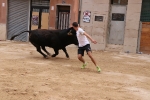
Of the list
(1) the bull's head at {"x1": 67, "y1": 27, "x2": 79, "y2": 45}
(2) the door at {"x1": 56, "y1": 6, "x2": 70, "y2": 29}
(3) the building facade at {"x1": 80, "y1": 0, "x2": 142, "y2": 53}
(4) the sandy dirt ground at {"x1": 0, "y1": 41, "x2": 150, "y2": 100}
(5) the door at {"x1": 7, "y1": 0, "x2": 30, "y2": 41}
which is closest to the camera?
(4) the sandy dirt ground at {"x1": 0, "y1": 41, "x2": 150, "y2": 100}

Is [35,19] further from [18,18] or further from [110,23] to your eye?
[110,23]

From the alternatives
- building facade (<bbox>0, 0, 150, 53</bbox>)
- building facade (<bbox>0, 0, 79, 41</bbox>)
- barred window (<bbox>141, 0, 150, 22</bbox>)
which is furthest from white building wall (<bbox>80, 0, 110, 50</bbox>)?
barred window (<bbox>141, 0, 150, 22</bbox>)

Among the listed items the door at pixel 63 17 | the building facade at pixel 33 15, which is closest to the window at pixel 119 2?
the building facade at pixel 33 15

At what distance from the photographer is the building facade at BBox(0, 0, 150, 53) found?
13555 millimetres

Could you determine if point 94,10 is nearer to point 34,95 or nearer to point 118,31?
point 118,31

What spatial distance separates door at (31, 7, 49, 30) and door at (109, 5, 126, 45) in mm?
4273

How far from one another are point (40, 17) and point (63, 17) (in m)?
1.77

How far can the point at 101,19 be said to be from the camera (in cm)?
1437

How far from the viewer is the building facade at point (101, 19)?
1355cm

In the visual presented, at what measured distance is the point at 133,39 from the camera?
13.6m

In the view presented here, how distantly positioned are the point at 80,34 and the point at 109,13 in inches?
288

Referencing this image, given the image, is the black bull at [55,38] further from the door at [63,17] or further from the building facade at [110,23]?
the door at [63,17]

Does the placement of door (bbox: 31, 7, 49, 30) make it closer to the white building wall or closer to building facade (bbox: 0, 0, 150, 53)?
building facade (bbox: 0, 0, 150, 53)

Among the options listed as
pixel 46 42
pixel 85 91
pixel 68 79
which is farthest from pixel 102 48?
pixel 85 91
